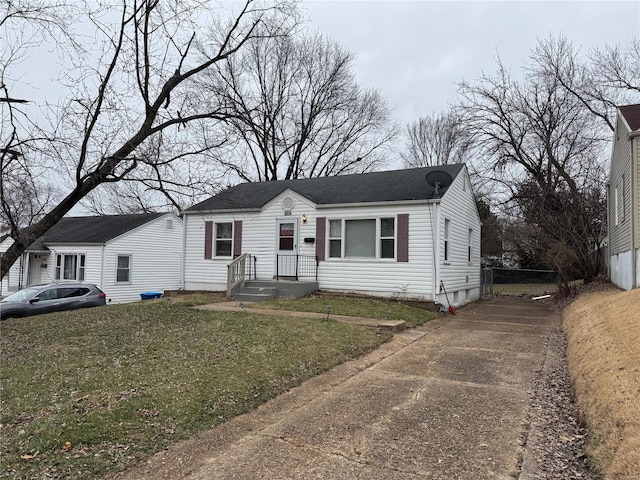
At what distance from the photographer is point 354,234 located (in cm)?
1413

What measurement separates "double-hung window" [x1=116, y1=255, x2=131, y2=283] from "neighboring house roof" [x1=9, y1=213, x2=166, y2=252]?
1.35 meters

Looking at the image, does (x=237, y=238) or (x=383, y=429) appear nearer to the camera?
(x=383, y=429)

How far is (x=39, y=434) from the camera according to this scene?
12.2 feet

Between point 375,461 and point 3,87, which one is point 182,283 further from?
point 375,461

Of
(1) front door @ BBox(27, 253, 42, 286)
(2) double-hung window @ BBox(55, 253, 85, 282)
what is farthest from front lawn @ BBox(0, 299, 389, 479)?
(1) front door @ BBox(27, 253, 42, 286)

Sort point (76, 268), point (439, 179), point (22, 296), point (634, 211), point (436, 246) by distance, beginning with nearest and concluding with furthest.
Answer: point (634, 211) < point (436, 246) < point (439, 179) < point (22, 296) < point (76, 268)

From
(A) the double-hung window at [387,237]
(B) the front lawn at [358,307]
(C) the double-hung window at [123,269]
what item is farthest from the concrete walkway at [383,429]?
(C) the double-hung window at [123,269]

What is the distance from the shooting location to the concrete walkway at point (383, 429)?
3.34 meters

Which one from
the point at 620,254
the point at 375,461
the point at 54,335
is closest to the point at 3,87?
the point at 54,335

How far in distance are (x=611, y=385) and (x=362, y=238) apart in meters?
9.85

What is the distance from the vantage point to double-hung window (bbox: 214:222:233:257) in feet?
53.3

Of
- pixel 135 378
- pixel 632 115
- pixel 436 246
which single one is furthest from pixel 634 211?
pixel 135 378

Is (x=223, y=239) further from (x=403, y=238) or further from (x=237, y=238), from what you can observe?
(x=403, y=238)

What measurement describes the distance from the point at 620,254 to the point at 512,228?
15.4m
